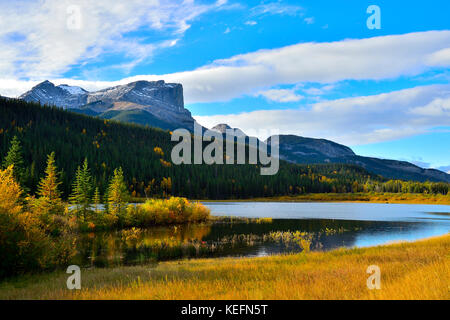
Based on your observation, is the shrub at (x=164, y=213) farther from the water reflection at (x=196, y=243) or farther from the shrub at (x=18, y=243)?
the shrub at (x=18, y=243)

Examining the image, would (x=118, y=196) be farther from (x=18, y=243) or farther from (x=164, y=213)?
(x=18, y=243)

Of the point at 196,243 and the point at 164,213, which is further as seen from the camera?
the point at 164,213

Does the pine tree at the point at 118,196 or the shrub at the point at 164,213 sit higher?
the pine tree at the point at 118,196

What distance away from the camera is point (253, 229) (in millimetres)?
61750

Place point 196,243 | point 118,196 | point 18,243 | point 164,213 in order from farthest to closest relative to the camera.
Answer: point 164,213 → point 118,196 → point 196,243 → point 18,243

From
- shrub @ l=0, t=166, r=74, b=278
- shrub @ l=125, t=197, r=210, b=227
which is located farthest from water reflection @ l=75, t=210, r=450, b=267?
shrub @ l=0, t=166, r=74, b=278

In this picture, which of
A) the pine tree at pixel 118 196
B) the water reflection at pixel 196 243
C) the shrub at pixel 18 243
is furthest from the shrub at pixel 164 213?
the shrub at pixel 18 243

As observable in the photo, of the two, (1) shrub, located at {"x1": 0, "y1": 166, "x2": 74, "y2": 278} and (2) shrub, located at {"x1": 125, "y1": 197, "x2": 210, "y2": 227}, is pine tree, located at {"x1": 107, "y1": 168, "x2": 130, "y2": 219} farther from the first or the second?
(1) shrub, located at {"x1": 0, "y1": 166, "x2": 74, "y2": 278}

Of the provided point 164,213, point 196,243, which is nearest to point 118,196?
point 164,213

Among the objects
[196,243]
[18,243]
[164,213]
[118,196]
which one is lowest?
[196,243]

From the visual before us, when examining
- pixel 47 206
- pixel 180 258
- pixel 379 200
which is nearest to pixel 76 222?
pixel 47 206

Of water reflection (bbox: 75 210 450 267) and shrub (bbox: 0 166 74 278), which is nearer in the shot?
shrub (bbox: 0 166 74 278)

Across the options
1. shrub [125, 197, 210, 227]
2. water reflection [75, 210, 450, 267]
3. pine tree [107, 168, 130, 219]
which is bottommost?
water reflection [75, 210, 450, 267]
